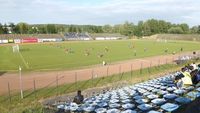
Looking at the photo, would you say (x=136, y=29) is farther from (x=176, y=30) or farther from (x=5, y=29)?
(x=5, y=29)

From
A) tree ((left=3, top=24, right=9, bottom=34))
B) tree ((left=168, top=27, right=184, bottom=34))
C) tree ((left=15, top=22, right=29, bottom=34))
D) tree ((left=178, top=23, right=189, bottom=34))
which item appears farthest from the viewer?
tree ((left=178, top=23, right=189, bottom=34))

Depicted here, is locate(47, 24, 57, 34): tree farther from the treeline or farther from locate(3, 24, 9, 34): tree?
locate(3, 24, 9, 34): tree

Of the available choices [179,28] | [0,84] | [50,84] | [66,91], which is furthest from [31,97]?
[179,28]

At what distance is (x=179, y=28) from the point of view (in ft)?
588

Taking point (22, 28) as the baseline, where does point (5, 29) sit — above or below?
below

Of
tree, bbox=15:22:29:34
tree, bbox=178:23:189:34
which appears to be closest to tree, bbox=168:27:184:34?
tree, bbox=178:23:189:34

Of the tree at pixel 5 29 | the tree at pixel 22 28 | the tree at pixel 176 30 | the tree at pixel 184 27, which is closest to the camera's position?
the tree at pixel 5 29

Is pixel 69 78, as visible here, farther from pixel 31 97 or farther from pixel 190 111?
pixel 190 111

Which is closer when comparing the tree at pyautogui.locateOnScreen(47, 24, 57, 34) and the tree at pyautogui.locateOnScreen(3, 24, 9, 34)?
the tree at pyautogui.locateOnScreen(3, 24, 9, 34)

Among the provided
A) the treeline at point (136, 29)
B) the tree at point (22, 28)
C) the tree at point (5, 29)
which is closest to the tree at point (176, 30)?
the treeline at point (136, 29)

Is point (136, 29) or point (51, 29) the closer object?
point (51, 29)

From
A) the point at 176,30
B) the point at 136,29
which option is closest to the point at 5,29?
the point at 136,29

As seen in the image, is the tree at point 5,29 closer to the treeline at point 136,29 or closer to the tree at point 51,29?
the treeline at point 136,29

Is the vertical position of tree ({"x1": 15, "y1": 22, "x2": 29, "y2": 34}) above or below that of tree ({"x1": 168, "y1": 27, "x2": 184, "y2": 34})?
above
